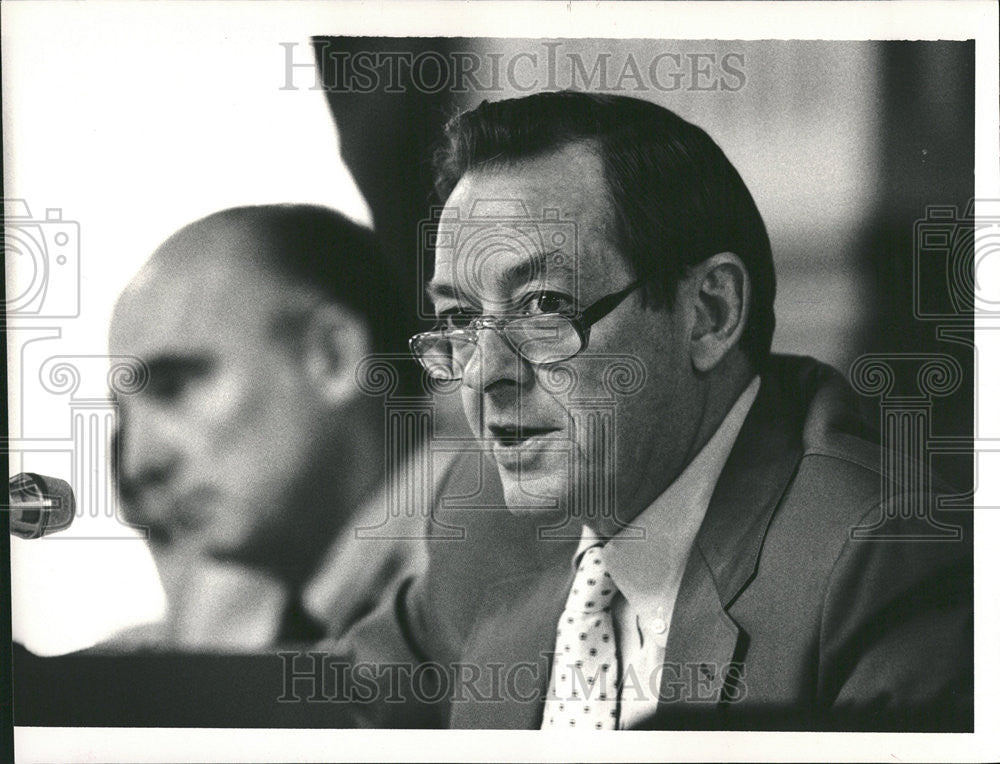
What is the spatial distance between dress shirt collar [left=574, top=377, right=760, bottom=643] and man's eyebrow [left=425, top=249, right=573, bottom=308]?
42 centimetres

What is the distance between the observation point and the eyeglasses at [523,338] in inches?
78.2

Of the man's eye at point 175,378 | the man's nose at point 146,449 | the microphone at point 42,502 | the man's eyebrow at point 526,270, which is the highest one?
the man's eyebrow at point 526,270

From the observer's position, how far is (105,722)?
2.06m

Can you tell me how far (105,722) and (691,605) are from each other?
1.15 meters

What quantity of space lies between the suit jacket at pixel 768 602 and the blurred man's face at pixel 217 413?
0.98ft

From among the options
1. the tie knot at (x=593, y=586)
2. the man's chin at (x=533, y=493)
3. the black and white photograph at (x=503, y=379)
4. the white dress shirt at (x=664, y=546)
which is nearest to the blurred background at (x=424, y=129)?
the black and white photograph at (x=503, y=379)

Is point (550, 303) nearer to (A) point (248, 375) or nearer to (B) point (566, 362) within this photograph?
(B) point (566, 362)

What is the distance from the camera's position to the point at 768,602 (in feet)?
6.50

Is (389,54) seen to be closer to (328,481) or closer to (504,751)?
(328,481)

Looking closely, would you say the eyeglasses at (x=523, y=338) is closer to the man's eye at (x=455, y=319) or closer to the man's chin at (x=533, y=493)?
the man's eye at (x=455, y=319)

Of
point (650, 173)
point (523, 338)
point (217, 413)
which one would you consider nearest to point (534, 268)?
point (523, 338)

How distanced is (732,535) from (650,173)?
0.70 metres

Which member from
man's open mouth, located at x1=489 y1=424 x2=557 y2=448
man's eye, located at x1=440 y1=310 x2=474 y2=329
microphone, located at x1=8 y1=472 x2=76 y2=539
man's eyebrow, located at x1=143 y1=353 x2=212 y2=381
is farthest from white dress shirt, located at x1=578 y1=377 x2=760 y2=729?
microphone, located at x1=8 y1=472 x2=76 y2=539

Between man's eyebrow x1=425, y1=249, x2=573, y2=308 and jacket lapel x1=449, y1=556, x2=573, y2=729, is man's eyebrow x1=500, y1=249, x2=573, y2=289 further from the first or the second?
jacket lapel x1=449, y1=556, x2=573, y2=729
